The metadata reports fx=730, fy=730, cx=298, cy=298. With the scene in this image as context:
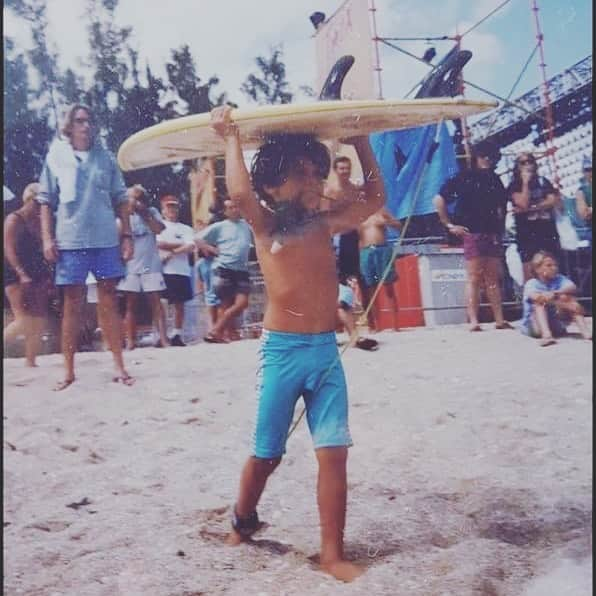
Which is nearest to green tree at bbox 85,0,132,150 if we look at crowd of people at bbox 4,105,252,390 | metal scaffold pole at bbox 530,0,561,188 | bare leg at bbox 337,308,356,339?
crowd of people at bbox 4,105,252,390

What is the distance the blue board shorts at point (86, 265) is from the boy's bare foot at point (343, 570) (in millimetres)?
785

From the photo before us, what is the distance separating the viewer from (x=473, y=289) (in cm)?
175

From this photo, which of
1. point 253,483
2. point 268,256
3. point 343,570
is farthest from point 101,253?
point 343,570

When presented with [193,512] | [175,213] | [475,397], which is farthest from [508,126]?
[193,512]

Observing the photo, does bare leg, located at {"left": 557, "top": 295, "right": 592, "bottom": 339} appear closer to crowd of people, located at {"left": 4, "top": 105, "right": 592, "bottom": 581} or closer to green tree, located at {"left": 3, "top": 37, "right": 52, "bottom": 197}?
crowd of people, located at {"left": 4, "top": 105, "right": 592, "bottom": 581}

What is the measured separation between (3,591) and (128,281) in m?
0.71

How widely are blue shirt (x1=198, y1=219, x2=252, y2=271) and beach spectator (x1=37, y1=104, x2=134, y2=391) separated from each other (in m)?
0.19

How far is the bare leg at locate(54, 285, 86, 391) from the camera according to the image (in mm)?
1660

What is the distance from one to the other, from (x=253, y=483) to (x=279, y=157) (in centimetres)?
71

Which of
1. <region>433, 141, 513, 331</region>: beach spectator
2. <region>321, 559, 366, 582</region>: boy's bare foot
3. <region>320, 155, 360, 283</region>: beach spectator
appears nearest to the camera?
<region>321, 559, 366, 582</region>: boy's bare foot

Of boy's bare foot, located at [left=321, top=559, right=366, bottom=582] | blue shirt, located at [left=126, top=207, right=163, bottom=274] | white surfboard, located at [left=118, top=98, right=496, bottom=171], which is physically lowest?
boy's bare foot, located at [left=321, top=559, right=366, bottom=582]

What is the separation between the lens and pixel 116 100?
1687 millimetres

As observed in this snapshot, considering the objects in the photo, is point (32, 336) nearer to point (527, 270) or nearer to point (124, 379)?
point (124, 379)

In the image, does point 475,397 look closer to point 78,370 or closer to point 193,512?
point 193,512
